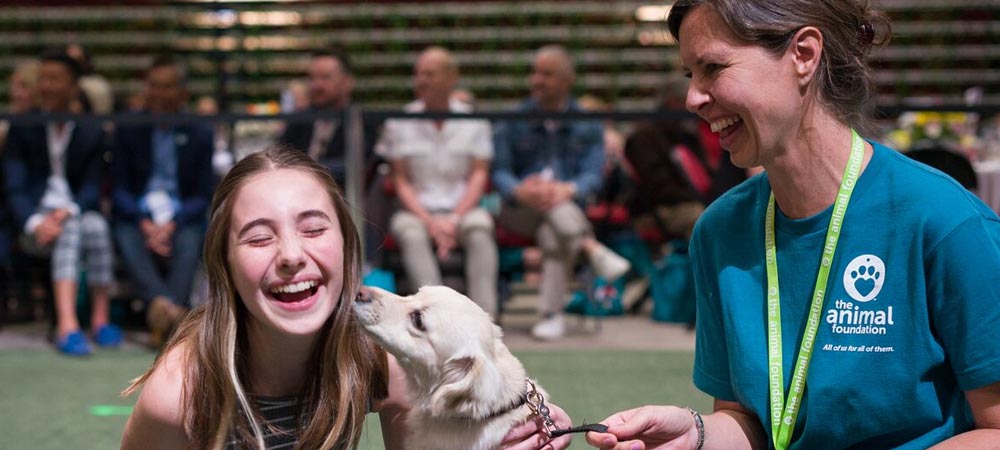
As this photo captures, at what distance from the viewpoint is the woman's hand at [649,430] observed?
1868 mm

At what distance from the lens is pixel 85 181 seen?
5.90 metres

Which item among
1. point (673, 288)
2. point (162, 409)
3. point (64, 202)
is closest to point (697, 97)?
point (162, 409)

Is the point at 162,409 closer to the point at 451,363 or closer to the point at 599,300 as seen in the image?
the point at 451,363

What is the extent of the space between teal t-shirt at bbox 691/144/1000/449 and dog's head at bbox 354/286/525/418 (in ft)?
1.58

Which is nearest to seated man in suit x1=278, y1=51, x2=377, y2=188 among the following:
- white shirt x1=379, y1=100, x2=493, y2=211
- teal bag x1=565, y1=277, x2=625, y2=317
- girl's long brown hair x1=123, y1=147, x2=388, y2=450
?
white shirt x1=379, y1=100, x2=493, y2=211

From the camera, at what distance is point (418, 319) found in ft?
7.29

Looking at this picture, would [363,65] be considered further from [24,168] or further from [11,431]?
[11,431]

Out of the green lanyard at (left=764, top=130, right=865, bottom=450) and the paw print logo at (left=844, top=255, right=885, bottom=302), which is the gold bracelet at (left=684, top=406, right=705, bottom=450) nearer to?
the green lanyard at (left=764, top=130, right=865, bottom=450)

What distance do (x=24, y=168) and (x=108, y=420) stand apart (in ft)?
7.83

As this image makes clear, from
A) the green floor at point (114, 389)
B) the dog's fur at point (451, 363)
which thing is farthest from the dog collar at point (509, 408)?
the green floor at point (114, 389)

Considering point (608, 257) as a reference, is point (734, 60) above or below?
above

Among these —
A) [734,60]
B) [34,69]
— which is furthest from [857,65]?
[34,69]

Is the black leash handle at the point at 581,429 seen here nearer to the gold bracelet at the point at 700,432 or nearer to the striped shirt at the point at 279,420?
the gold bracelet at the point at 700,432

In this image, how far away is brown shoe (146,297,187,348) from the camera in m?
5.76
